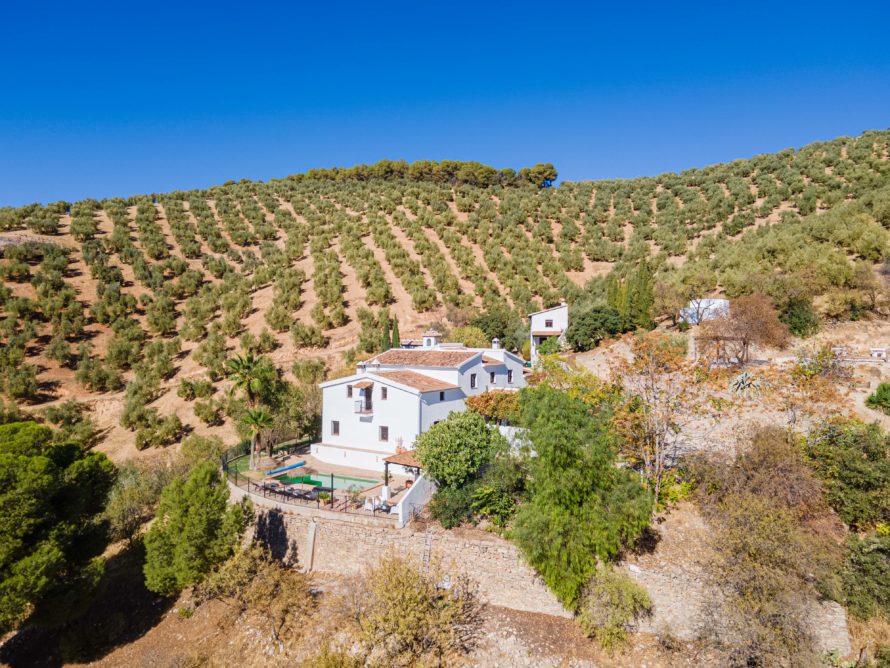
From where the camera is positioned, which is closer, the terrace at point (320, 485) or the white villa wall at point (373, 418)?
the terrace at point (320, 485)

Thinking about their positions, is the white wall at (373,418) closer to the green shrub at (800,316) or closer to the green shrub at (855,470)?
the green shrub at (855,470)

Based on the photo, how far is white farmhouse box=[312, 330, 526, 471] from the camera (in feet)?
79.4

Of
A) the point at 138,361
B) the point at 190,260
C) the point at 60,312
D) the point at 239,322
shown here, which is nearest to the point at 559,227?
the point at 239,322

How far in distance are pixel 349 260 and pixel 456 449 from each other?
40.9 m

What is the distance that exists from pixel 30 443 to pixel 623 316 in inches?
1474

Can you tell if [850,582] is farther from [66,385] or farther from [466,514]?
[66,385]

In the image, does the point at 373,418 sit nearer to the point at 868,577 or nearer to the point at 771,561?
the point at 771,561

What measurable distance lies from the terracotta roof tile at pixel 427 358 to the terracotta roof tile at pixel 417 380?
3.41 ft

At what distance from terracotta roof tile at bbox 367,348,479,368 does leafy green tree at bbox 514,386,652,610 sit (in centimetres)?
1196

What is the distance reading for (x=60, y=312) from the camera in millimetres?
42625

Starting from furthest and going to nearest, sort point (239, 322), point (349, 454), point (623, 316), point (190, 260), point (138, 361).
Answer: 1. point (190, 260)
2. point (239, 322)
3. point (138, 361)
4. point (623, 316)
5. point (349, 454)

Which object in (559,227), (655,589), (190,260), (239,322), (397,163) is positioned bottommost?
(655,589)

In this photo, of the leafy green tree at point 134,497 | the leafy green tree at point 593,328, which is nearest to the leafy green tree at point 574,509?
the leafy green tree at point 134,497

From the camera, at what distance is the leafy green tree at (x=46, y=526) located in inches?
604
